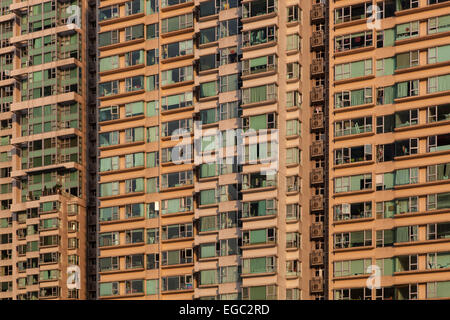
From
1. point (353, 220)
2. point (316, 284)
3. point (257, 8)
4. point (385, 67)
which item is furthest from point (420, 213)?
point (257, 8)

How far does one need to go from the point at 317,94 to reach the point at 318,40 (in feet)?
17.5

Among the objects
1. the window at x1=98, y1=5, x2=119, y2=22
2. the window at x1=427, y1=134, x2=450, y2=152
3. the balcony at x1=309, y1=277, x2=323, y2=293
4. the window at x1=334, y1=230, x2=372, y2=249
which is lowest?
the balcony at x1=309, y1=277, x2=323, y2=293

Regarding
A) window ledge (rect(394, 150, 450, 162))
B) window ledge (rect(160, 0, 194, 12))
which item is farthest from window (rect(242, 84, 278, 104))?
window ledge (rect(160, 0, 194, 12))

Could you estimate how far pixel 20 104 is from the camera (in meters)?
114

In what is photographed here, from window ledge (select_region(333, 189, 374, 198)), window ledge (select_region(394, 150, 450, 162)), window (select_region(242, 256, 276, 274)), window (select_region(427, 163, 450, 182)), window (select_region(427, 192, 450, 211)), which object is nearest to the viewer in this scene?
window (select_region(427, 192, 450, 211))

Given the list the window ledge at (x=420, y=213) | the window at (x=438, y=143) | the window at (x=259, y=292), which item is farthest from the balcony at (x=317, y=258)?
the window at (x=438, y=143)

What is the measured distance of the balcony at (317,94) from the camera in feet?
299

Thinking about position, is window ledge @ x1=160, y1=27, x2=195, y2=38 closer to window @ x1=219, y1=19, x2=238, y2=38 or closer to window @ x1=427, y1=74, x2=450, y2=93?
window @ x1=219, y1=19, x2=238, y2=38

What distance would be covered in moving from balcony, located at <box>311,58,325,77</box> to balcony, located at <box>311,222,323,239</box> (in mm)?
14381

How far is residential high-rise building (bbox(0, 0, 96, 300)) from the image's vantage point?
108m

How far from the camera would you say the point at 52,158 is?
109 metres

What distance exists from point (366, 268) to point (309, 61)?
21246mm

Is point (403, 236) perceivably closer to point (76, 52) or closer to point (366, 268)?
point (366, 268)

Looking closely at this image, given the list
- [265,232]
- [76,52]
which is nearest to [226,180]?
[265,232]
